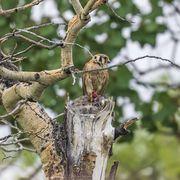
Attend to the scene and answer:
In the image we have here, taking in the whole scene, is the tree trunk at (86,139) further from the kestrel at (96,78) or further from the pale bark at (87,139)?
the kestrel at (96,78)

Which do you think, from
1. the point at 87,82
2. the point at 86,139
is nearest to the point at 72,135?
the point at 86,139

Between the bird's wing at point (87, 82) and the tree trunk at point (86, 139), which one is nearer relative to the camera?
the tree trunk at point (86, 139)

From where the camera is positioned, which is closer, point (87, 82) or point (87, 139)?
point (87, 139)

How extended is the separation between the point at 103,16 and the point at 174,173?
275 inches

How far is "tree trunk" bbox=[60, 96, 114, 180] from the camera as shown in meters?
7.47

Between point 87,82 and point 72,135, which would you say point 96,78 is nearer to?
point 87,82

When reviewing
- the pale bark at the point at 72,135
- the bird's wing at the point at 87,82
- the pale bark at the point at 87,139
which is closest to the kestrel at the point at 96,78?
the bird's wing at the point at 87,82

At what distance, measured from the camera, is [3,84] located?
8.14 metres

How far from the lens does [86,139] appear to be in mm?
7473

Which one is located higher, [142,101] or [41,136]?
[41,136]

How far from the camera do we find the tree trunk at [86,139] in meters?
7.47

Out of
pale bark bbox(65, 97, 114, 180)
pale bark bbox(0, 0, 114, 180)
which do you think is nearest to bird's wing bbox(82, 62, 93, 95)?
pale bark bbox(0, 0, 114, 180)

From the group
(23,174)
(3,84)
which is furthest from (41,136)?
(23,174)

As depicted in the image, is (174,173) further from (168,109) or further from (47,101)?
(47,101)
